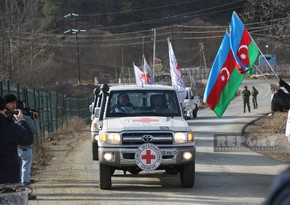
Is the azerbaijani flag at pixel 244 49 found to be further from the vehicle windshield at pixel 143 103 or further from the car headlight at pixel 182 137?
the car headlight at pixel 182 137

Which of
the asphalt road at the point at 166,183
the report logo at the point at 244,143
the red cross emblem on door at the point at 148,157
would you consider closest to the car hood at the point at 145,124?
the red cross emblem on door at the point at 148,157

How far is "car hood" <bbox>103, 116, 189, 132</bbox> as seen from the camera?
35.6 feet

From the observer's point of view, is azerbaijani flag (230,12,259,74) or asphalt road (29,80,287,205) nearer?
asphalt road (29,80,287,205)

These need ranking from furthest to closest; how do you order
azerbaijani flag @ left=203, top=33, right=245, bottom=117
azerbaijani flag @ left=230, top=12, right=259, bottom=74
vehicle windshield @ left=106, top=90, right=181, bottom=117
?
azerbaijani flag @ left=203, top=33, right=245, bottom=117
azerbaijani flag @ left=230, top=12, right=259, bottom=74
vehicle windshield @ left=106, top=90, right=181, bottom=117

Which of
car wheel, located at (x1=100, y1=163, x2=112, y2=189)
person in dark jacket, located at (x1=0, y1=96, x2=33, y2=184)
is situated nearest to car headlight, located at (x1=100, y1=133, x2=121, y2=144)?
car wheel, located at (x1=100, y1=163, x2=112, y2=189)

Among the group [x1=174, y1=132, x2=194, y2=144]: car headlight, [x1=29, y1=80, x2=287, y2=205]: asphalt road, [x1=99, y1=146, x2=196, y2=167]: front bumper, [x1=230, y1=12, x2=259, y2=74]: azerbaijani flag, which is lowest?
[x1=29, y1=80, x2=287, y2=205]: asphalt road

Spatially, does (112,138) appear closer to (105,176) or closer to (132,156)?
(132,156)

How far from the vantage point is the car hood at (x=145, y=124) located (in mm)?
10859

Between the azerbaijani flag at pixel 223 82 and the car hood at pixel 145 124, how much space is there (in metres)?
2.85

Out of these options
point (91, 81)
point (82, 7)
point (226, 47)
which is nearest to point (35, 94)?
point (226, 47)

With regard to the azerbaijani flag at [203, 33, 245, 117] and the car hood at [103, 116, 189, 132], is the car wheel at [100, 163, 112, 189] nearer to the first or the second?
the car hood at [103, 116, 189, 132]

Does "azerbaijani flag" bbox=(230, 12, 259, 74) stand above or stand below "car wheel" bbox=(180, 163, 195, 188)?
above

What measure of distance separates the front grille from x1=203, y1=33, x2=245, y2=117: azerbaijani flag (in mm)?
3757

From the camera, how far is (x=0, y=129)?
704 centimetres
